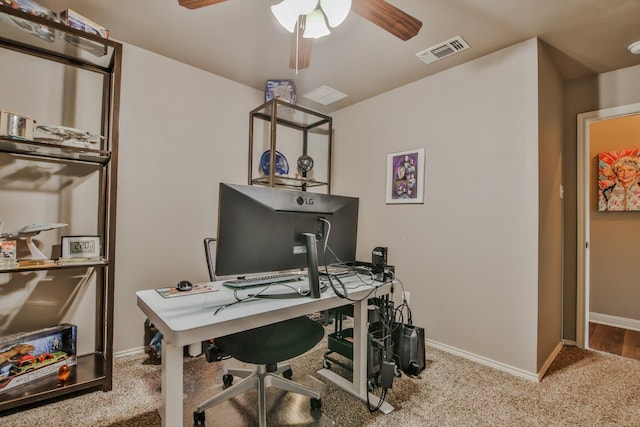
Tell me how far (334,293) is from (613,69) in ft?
9.98

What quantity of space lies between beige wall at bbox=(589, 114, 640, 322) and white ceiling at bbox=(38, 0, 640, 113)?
1.28 metres

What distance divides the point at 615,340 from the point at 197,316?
374cm

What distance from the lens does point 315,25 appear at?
152 cm

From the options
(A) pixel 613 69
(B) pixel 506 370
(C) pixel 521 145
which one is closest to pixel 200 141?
(C) pixel 521 145

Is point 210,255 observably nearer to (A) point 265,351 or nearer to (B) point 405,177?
(A) point 265,351

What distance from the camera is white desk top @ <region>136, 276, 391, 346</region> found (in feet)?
3.32

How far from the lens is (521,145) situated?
2.19m

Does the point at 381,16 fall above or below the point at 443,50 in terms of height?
below

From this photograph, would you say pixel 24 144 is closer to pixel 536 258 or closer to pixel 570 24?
pixel 536 258

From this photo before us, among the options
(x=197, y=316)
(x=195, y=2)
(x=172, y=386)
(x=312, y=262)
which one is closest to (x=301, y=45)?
(x=195, y=2)

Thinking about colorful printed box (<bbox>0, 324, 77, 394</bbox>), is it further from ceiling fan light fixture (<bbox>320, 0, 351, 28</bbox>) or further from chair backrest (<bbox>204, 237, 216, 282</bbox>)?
ceiling fan light fixture (<bbox>320, 0, 351, 28</bbox>)

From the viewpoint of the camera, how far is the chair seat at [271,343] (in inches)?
55.0

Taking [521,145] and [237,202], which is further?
[521,145]


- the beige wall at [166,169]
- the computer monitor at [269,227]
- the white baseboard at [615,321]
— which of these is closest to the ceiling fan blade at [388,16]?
the computer monitor at [269,227]
